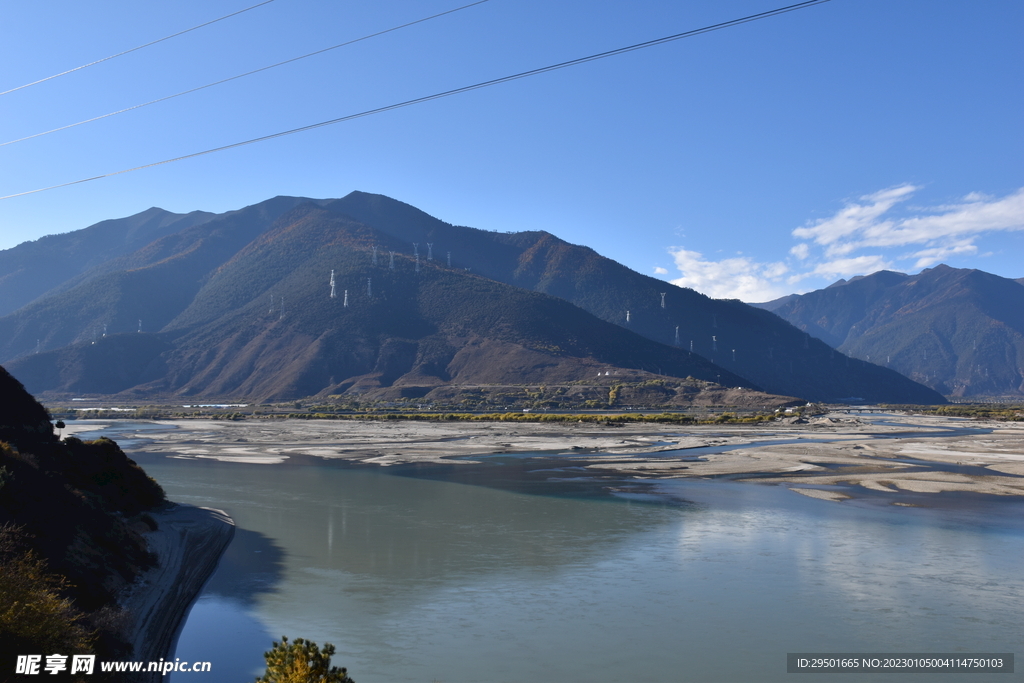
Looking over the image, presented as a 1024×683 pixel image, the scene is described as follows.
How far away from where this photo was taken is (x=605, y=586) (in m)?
19.7

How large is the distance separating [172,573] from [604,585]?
42.2 feet

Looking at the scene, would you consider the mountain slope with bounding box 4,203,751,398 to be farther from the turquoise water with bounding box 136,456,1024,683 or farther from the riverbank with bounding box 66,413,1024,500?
the turquoise water with bounding box 136,456,1024,683

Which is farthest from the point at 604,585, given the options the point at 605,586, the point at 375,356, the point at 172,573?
the point at 375,356

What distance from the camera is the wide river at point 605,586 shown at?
49.3 ft

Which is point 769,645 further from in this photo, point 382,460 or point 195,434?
point 195,434

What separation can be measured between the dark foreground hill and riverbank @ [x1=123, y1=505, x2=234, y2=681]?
565 millimetres

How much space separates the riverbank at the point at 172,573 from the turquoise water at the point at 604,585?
0.58 metres

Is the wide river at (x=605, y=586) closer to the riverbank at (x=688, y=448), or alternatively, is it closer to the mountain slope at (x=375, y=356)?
the riverbank at (x=688, y=448)

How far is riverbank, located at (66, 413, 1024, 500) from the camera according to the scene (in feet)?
138

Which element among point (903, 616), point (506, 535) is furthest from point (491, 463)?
point (903, 616)

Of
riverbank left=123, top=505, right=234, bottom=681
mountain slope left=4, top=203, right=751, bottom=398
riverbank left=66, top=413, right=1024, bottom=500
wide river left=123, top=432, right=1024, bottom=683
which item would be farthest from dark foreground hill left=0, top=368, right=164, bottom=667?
mountain slope left=4, top=203, right=751, bottom=398

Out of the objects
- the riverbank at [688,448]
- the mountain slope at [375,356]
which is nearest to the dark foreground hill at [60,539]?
the riverbank at [688,448]

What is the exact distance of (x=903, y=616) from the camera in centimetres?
1689

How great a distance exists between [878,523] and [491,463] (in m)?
28.3
